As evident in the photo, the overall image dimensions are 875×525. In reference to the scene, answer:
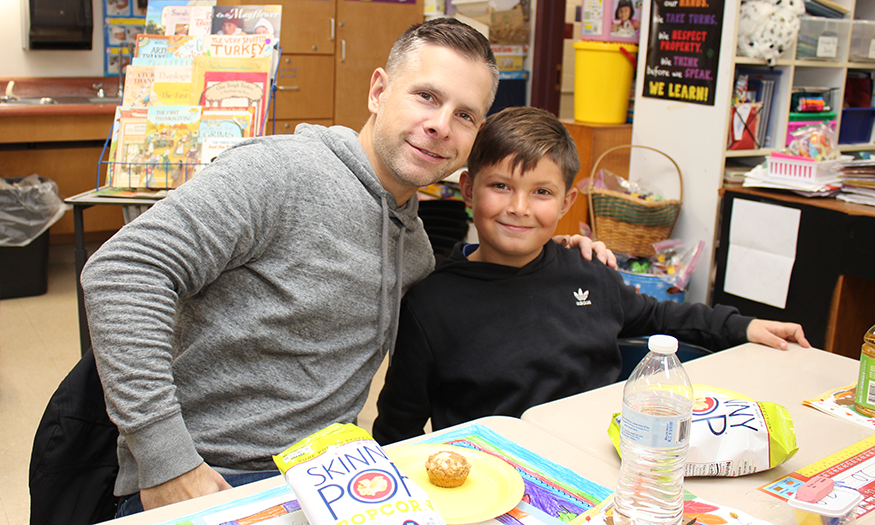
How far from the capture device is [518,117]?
1519mm

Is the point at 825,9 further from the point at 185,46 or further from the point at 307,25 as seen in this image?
the point at 307,25

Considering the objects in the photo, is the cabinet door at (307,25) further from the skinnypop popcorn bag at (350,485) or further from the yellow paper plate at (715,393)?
the skinnypop popcorn bag at (350,485)

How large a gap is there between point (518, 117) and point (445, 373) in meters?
0.55

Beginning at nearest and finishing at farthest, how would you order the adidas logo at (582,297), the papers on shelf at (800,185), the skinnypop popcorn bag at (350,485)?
the skinnypop popcorn bag at (350,485) < the adidas logo at (582,297) < the papers on shelf at (800,185)

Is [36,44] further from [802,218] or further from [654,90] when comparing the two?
[802,218]

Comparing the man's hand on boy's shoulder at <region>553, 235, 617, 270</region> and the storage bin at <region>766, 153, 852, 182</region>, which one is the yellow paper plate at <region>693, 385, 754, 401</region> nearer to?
the man's hand on boy's shoulder at <region>553, 235, 617, 270</region>

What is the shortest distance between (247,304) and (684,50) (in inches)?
102

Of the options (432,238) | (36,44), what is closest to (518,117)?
(432,238)

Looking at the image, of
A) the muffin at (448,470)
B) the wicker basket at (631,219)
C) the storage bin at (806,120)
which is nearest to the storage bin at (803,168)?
the wicker basket at (631,219)

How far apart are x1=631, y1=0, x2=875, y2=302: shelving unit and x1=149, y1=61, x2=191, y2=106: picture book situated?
2.05 m

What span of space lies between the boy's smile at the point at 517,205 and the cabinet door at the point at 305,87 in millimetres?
3507

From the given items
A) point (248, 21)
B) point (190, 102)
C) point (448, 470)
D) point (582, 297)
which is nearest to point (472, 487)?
point (448, 470)

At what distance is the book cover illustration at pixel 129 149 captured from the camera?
88.1 inches

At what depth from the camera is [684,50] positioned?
313 cm
